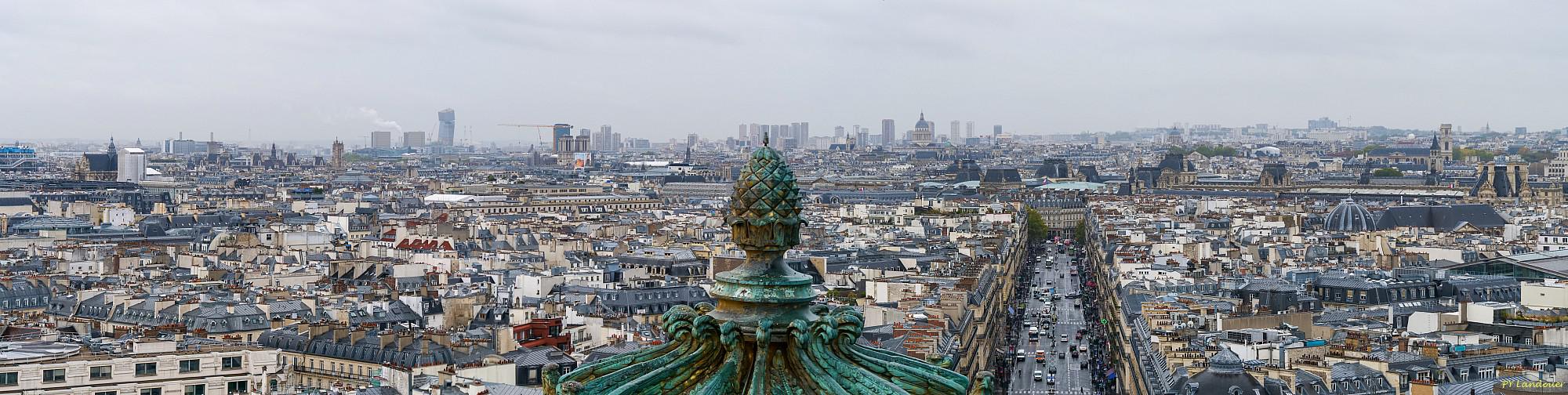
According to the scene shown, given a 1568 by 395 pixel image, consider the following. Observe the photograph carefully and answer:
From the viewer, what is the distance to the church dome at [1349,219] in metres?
107

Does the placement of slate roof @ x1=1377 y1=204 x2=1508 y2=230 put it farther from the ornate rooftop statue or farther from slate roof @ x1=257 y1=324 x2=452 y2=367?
the ornate rooftop statue

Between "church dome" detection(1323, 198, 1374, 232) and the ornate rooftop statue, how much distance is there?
101268 millimetres

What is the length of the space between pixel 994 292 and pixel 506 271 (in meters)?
16.2

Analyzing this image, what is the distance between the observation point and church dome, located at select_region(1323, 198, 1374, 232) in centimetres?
10688

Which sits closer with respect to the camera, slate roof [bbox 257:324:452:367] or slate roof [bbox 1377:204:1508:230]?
slate roof [bbox 257:324:452:367]

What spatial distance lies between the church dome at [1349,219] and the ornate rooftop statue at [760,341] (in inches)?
3987

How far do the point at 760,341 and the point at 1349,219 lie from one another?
105 metres

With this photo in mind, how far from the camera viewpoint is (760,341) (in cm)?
727

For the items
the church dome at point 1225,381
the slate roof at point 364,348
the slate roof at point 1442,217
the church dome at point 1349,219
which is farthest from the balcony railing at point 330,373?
the slate roof at point 1442,217

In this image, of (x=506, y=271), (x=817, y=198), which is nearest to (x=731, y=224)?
(x=506, y=271)

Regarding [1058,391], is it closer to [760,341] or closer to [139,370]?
[139,370]

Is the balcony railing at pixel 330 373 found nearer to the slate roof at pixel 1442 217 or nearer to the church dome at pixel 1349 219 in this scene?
the church dome at pixel 1349 219

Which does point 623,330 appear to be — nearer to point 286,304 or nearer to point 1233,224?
point 286,304

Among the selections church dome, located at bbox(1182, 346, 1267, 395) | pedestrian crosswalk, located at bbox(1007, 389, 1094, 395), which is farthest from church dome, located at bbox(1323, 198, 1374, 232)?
church dome, located at bbox(1182, 346, 1267, 395)
